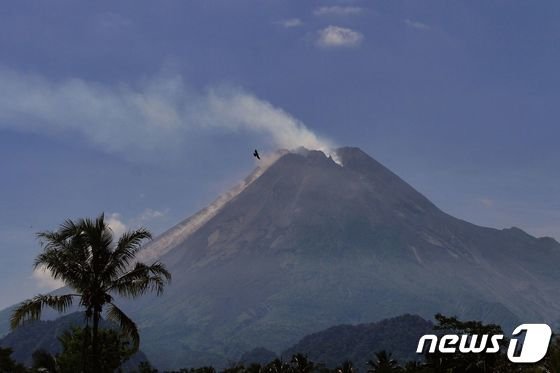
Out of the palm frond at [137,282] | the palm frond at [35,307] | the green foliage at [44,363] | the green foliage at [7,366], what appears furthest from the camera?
the green foliage at [7,366]

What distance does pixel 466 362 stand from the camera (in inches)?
1783

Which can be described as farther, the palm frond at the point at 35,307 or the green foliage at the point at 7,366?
the green foliage at the point at 7,366

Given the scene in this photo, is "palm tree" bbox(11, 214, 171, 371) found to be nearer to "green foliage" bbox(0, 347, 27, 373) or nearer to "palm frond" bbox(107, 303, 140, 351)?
"palm frond" bbox(107, 303, 140, 351)

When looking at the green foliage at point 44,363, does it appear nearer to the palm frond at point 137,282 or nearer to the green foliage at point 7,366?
the palm frond at point 137,282

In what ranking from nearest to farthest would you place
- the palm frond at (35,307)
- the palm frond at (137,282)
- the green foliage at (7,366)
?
the palm frond at (35,307) < the palm frond at (137,282) < the green foliage at (7,366)

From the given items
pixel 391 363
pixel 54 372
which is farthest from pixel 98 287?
pixel 391 363

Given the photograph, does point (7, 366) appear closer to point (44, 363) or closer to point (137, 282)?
point (44, 363)

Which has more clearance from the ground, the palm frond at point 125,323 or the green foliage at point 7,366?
the palm frond at point 125,323

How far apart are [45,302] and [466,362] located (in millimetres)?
26532

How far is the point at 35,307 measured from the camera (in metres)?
26.8

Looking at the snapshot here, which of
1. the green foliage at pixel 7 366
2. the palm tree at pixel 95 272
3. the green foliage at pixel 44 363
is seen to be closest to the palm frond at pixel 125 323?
the palm tree at pixel 95 272

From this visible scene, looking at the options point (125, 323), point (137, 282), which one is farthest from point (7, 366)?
point (125, 323)

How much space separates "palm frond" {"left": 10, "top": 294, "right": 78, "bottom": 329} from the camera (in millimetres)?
26328

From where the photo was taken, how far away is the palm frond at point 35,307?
26.3m
